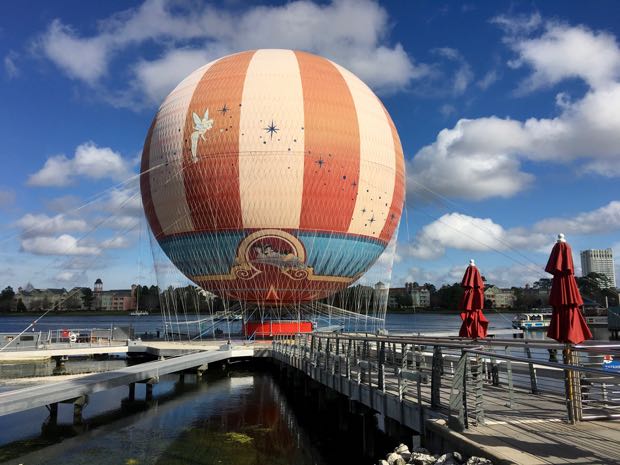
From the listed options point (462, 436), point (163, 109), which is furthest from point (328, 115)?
point (462, 436)

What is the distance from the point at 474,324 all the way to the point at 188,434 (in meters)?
6.83

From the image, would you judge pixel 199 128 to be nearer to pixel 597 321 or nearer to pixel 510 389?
pixel 510 389

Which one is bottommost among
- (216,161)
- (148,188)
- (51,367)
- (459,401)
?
(51,367)

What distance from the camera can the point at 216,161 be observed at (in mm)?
21109

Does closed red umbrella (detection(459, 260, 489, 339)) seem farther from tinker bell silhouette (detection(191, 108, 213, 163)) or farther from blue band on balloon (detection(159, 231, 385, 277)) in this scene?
tinker bell silhouette (detection(191, 108, 213, 163))

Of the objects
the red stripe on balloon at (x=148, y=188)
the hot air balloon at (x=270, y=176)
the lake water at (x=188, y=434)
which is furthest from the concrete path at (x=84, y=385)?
the red stripe on balloon at (x=148, y=188)

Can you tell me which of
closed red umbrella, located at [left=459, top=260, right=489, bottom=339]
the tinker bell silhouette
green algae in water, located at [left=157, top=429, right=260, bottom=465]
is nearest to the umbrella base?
closed red umbrella, located at [left=459, top=260, right=489, bottom=339]

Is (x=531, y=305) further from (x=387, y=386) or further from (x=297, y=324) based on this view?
(x=387, y=386)

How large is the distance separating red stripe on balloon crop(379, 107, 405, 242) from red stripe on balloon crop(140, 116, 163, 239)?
32.5 feet

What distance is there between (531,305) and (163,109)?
301ft

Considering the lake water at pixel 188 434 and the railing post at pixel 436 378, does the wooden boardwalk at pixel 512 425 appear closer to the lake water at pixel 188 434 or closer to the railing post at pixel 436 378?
the railing post at pixel 436 378

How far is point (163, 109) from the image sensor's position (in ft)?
78.2

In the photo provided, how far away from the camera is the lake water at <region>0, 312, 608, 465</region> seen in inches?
423

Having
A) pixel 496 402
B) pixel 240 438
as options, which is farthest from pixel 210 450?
pixel 496 402
